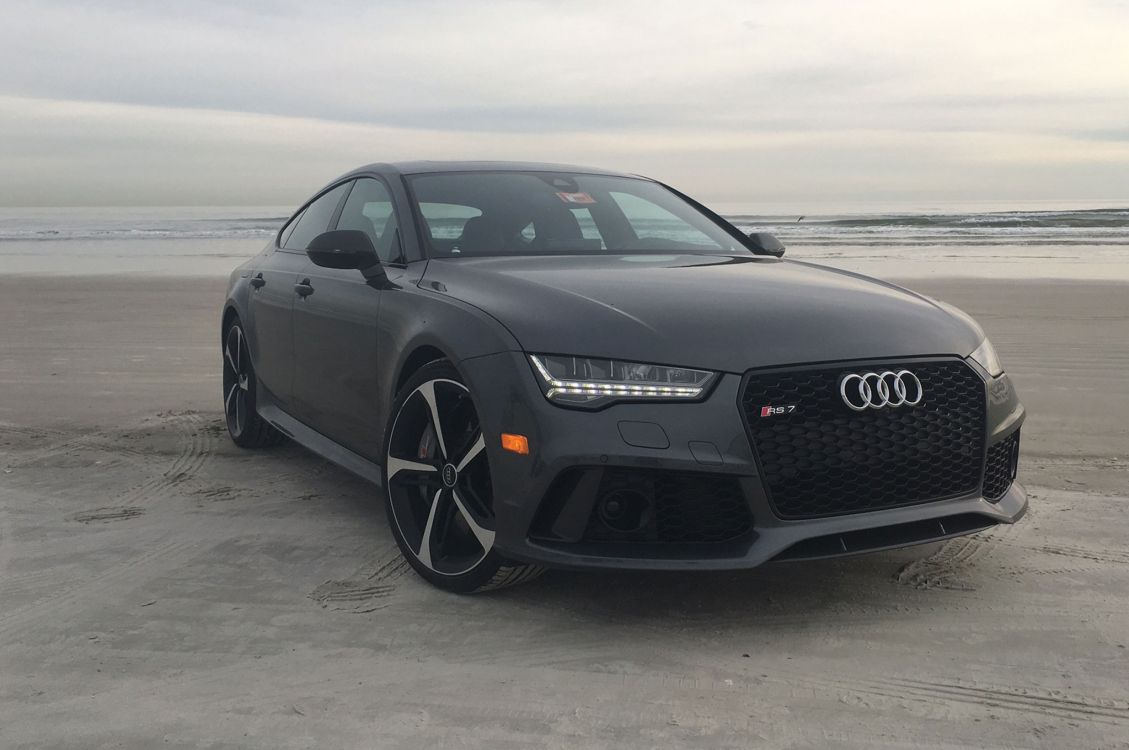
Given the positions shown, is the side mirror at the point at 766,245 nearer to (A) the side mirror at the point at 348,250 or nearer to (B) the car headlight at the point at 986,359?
(B) the car headlight at the point at 986,359

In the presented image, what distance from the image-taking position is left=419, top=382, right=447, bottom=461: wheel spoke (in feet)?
12.0

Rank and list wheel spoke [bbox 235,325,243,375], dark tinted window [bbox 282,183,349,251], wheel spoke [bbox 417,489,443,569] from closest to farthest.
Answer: wheel spoke [bbox 417,489,443,569], dark tinted window [bbox 282,183,349,251], wheel spoke [bbox 235,325,243,375]

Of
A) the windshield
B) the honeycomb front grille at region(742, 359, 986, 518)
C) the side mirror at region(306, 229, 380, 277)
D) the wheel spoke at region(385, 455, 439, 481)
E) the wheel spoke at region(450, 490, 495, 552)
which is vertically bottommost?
the wheel spoke at region(450, 490, 495, 552)

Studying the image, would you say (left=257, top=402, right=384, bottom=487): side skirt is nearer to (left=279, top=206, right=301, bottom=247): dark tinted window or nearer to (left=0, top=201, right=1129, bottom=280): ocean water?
(left=279, top=206, right=301, bottom=247): dark tinted window

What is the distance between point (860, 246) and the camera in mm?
28000

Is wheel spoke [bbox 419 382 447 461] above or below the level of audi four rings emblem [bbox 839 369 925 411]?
below

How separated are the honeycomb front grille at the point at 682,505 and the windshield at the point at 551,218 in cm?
139

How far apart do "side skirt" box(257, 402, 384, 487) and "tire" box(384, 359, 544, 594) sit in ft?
0.67

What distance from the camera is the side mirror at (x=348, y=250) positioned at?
14.0 ft

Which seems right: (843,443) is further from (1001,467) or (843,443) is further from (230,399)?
(230,399)

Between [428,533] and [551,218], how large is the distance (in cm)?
150

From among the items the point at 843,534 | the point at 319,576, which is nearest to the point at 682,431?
the point at 843,534

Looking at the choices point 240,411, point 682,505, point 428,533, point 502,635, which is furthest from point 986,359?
point 240,411

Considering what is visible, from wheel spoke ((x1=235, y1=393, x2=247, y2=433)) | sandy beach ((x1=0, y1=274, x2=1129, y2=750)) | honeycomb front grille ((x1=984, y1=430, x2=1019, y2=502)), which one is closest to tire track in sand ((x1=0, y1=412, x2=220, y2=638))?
sandy beach ((x1=0, y1=274, x2=1129, y2=750))
